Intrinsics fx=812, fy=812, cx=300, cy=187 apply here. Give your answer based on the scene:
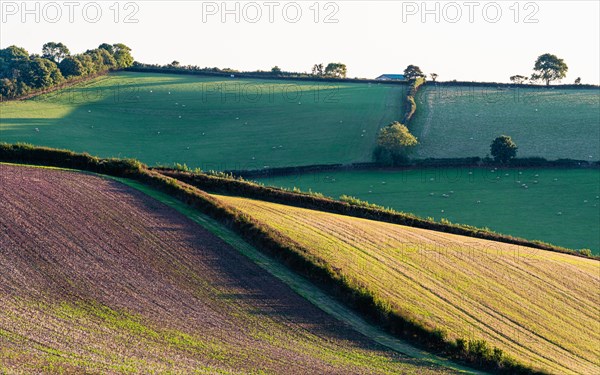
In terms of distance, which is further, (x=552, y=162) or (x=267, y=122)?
(x=267, y=122)

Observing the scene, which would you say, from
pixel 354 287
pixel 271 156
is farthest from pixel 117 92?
pixel 354 287

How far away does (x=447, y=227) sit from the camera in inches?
2788

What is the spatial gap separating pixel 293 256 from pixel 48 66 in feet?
271

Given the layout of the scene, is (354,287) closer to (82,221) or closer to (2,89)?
(82,221)

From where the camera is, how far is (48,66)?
400 feet

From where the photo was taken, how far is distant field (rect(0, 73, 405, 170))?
9919 centimetres

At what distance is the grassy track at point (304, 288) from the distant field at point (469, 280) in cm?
217

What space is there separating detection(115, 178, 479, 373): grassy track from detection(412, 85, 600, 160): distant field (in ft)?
165

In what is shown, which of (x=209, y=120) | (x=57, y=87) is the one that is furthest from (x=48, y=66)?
(x=209, y=120)

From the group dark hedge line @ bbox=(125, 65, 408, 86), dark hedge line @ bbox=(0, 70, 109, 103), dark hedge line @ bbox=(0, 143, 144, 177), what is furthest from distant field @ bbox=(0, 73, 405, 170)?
Result: dark hedge line @ bbox=(0, 143, 144, 177)

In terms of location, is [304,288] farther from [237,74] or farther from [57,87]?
[237,74]

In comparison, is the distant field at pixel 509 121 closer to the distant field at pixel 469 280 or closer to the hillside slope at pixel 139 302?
the distant field at pixel 469 280

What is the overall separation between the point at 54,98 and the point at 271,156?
37.5m

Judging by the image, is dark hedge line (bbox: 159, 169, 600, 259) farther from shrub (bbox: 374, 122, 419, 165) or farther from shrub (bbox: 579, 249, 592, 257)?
shrub (bbox: 374, 122, 419, 165)
